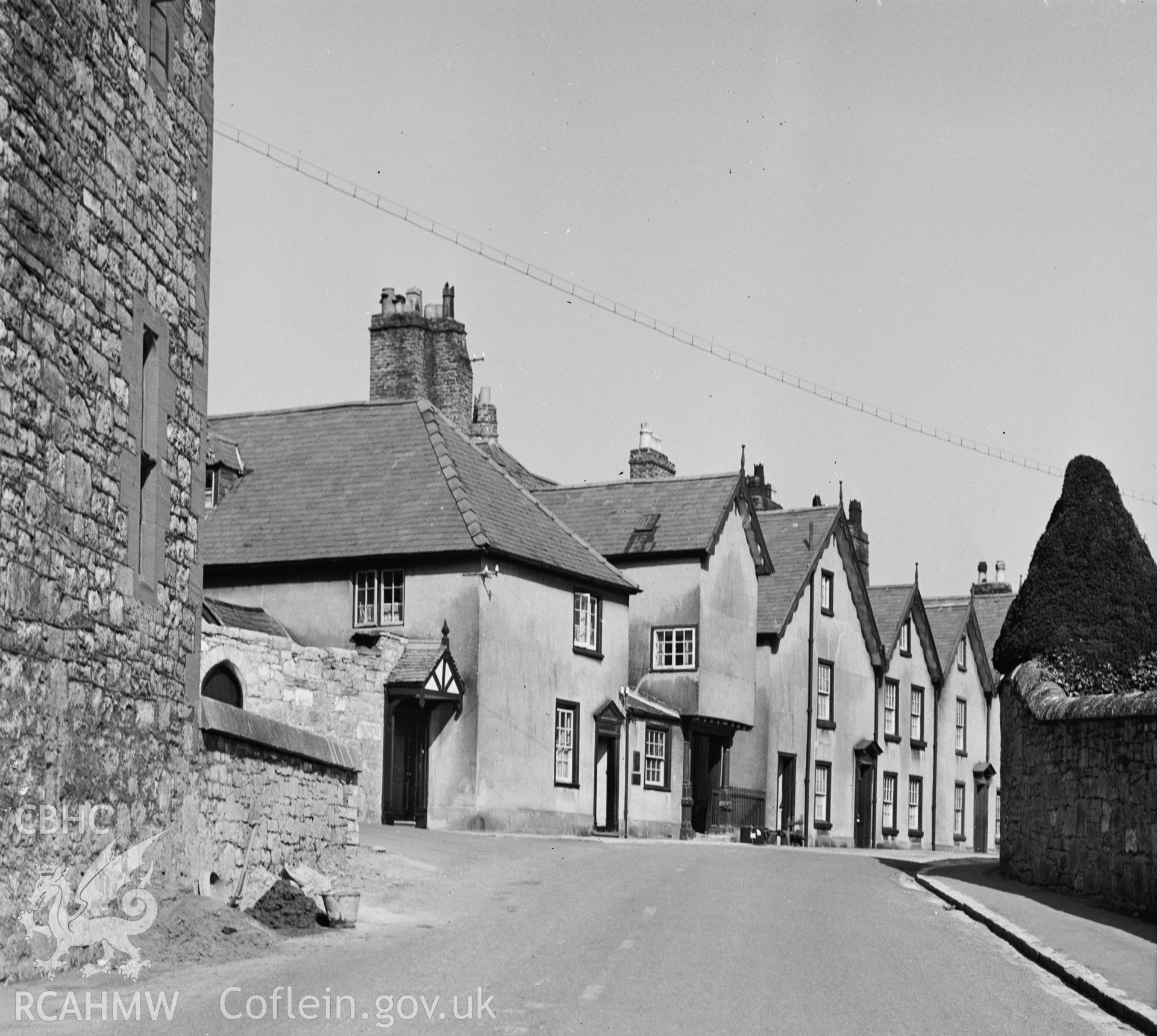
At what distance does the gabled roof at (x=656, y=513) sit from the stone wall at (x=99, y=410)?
26815 mm

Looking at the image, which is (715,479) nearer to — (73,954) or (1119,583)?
(1119,583)

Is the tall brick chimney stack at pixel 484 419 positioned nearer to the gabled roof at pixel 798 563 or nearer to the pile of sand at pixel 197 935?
the gabled roof at pixel 798 563

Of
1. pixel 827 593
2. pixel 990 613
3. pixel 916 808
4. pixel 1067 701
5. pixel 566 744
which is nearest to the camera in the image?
pixel 1067 701

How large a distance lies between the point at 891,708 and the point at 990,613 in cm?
1537

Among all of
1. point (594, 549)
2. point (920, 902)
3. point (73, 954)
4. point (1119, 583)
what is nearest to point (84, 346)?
point (73, 954)

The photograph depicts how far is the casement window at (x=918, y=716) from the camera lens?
181 feet

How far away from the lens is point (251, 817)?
16.8 metres

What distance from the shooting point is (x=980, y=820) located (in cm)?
6066

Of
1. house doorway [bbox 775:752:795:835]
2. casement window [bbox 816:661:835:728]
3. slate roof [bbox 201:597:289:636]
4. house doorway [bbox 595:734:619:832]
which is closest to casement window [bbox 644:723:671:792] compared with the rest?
house doorway [bbox 595:734:619:832]

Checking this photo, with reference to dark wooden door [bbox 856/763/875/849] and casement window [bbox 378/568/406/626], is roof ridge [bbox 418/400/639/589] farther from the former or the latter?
dark wooden door [bbox 856/763/875/849]

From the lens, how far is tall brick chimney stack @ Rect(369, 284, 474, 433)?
149 ft

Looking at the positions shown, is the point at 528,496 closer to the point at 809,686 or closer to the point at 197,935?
the point at 809,686

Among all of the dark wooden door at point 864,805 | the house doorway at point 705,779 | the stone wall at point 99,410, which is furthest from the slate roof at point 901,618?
the stone wall at point 99,410

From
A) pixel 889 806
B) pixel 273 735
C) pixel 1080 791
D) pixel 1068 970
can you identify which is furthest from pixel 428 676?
pixel 889 806
